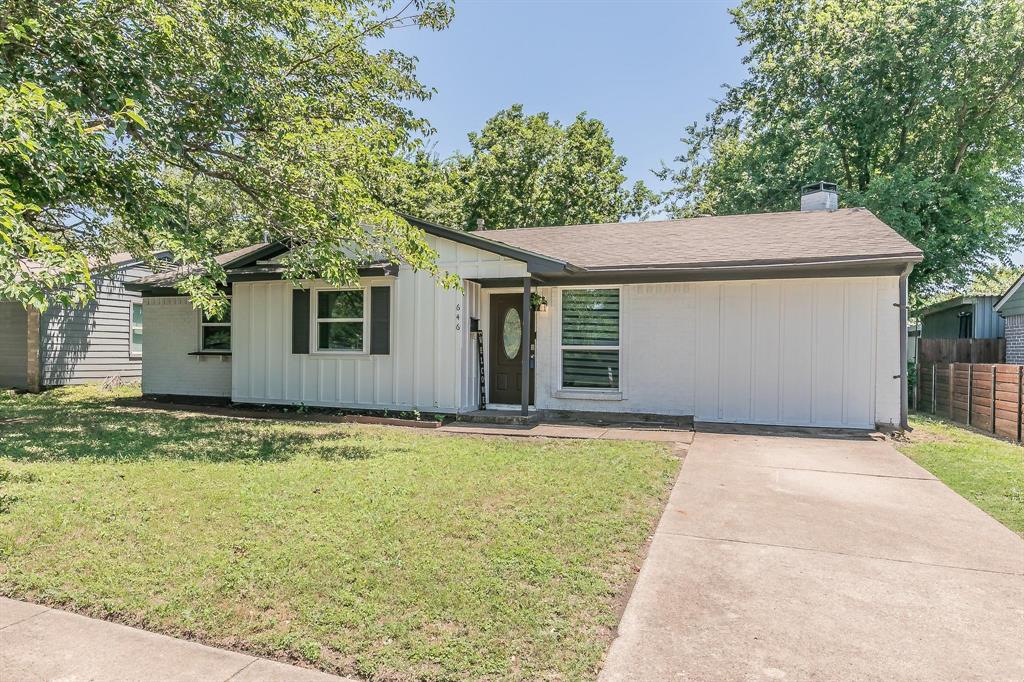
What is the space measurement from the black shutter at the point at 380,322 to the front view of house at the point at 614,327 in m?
0.03

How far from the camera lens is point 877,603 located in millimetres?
2998

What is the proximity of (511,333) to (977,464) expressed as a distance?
6764mm

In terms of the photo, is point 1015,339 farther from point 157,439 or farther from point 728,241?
point 157,439

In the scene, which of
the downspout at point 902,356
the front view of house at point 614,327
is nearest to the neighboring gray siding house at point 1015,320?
the front view of house at point 614,327

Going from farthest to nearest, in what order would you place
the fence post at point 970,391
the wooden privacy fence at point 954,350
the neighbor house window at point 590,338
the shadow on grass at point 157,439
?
the wooden privacy fence at point 954,350, the neighbor house window at point 590,338, the fence post at point 970,391, the shadow on grass at point 157,439

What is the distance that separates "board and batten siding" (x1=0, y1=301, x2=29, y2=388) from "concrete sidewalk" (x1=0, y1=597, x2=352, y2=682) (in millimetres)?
15009

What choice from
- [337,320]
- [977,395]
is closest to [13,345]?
[337,320]

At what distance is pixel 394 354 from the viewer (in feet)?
32.7

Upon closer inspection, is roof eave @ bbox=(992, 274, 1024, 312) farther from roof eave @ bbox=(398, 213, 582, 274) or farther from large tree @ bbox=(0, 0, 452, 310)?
large tree @ bbox=(0, 0, 452, 310)

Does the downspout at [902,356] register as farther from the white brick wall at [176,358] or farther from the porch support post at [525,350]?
the white brick wall at [176,358]

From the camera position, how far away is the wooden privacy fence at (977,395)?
8133mm

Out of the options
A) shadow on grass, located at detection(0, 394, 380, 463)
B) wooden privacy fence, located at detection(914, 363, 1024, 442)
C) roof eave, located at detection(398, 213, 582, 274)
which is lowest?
shadow on grass, located at detection(0, 394, 380, 463)

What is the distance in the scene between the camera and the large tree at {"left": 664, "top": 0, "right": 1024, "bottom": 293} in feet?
49.5

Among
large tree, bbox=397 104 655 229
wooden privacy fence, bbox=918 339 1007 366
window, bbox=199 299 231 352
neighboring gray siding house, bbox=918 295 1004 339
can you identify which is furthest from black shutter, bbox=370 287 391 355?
neighboring gray siding house, bbox=918 295 1004 339
